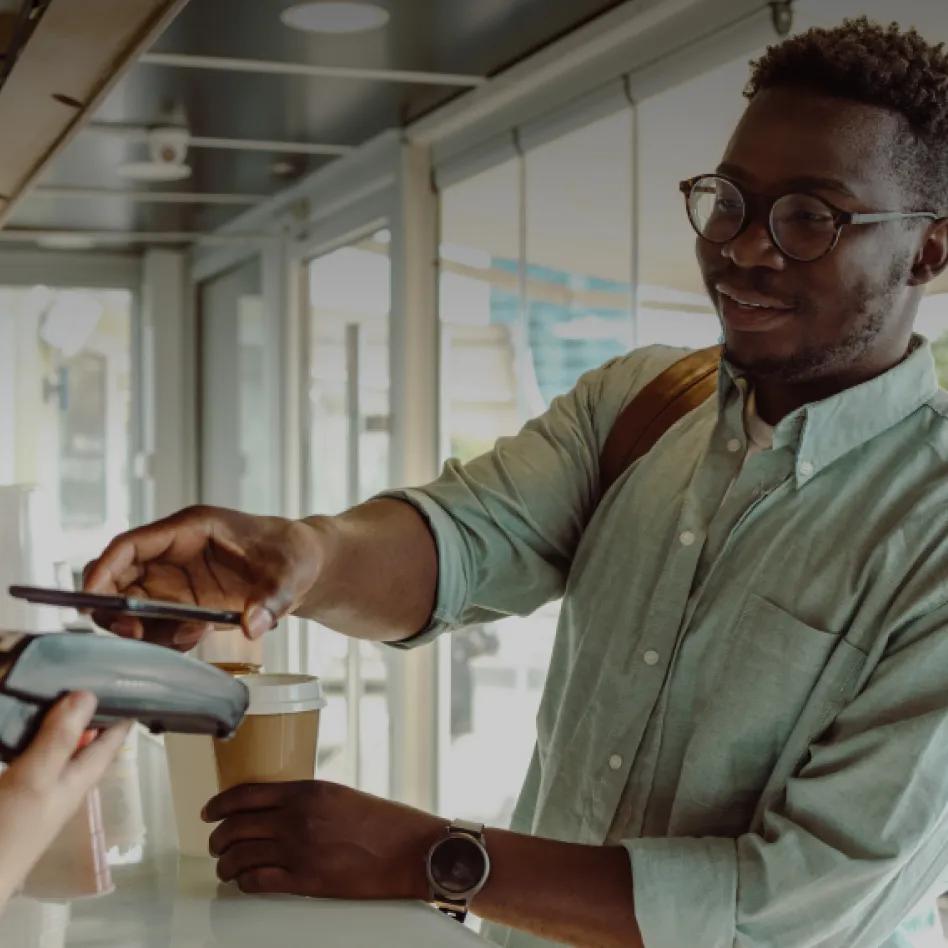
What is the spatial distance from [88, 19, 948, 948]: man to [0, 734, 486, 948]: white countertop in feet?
0.08

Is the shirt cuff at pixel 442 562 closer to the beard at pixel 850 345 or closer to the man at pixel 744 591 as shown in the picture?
the man at pixel 744 591

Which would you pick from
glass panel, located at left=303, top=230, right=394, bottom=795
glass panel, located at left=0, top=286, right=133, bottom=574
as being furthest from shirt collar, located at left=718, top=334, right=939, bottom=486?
glass panel, located at left=0, top=286, right=133, bottom=574

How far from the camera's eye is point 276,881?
107cm

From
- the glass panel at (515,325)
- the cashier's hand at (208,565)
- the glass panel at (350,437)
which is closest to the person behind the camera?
the cashier's hand at (208,565)

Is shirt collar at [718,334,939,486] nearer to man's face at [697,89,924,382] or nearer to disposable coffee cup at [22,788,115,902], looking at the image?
man's face at [697,89,924,382]

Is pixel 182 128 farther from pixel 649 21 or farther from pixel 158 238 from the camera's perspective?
pixel 158 238

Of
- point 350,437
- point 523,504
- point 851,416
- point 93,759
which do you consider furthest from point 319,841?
point 350,437

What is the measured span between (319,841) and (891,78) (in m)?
0.74

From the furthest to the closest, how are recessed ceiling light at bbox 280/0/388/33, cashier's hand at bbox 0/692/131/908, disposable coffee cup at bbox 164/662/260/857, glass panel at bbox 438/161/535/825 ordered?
glass panel at bbox 438/161/535/825 < recessed ceiling light at bbox 280/0/388/33 < disposable coffee cup at bbox 164/662/260/857 < cashier's hand at bbox 0/692/131/908

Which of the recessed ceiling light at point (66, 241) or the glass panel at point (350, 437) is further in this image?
the recessed ceiling light at point (66, 241)

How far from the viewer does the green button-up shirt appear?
1.06 meters

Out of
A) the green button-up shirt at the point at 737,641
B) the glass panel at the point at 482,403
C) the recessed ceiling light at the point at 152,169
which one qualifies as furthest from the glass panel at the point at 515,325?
the green button-up shirt at the point at 737,641

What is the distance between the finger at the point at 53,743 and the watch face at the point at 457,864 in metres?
0.38

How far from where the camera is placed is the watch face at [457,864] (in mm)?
1082
